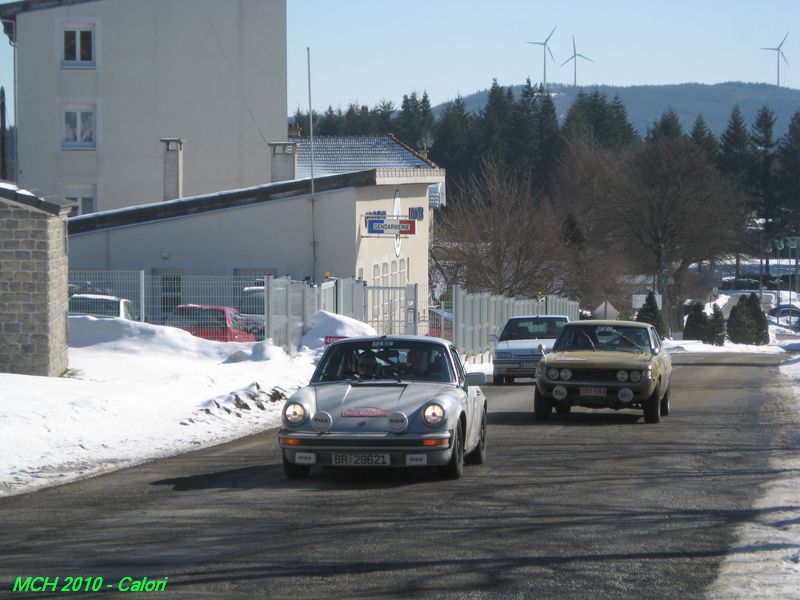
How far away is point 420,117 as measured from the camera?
168 metres

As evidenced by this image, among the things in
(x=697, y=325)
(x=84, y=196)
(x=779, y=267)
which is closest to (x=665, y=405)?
(x=84, y=196)

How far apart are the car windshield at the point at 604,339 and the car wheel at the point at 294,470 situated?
8080 mm

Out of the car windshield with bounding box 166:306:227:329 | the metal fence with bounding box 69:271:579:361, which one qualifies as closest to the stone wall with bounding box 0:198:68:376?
the metal fence with bounding box 69:271:579:361

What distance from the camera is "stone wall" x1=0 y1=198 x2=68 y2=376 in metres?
20.2

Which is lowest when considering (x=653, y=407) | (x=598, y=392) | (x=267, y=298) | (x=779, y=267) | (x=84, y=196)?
(x=653, y=407)

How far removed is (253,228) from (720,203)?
54.9 m

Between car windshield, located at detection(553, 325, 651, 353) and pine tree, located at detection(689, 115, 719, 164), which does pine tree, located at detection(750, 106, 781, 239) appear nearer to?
pine tree, located at detection(689, 115, 719, 164)

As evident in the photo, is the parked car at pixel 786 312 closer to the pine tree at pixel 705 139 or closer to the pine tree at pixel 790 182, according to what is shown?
the pine tree at pixel 790 182

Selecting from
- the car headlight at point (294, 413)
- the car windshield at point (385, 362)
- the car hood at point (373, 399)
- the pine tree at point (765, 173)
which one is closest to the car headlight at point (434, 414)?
the car hood at point (373, 399)

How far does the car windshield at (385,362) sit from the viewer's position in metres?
11.9

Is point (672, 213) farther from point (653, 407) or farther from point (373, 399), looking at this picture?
point (373, 399)

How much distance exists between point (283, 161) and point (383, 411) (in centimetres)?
3682

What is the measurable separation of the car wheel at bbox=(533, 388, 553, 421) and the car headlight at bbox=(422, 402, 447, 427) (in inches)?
274

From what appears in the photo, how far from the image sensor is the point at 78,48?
48.9 meters
